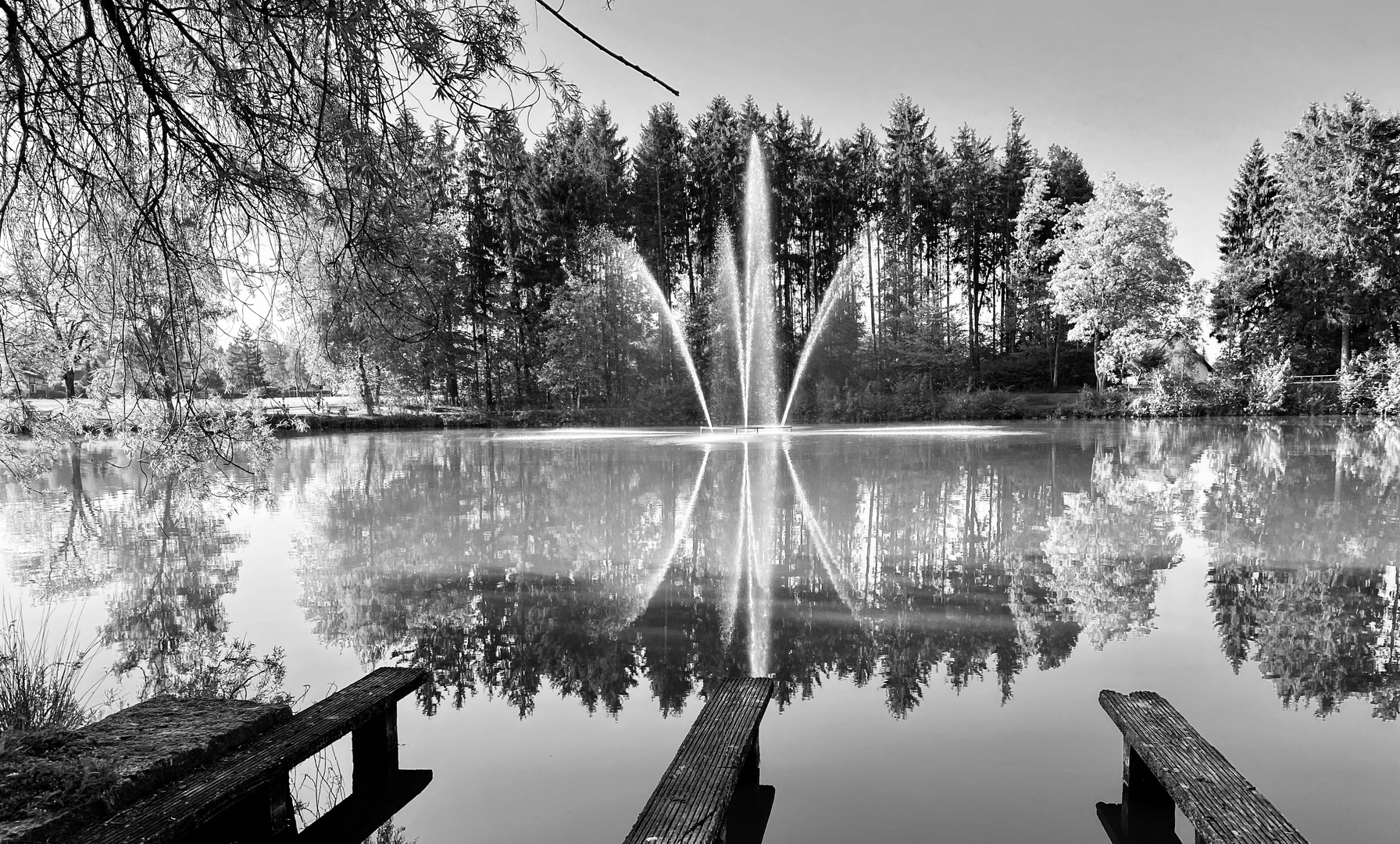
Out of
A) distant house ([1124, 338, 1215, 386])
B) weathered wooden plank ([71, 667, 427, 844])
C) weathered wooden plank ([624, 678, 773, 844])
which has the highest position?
distant house ([1124, 338, 1215, 386])

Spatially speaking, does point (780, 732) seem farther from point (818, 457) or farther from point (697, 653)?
point (818, 457)

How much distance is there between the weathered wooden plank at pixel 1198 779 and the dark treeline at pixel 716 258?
29.3 m

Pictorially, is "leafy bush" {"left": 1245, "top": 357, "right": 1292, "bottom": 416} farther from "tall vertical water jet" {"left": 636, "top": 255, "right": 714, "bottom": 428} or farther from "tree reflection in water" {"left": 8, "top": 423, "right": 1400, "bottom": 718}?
"tall vertical water jet" {"left": 636, "top": 255, "right": 714, "bottom": 428}

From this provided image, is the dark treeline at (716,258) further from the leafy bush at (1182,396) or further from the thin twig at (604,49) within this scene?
the thin twig at (604,49)

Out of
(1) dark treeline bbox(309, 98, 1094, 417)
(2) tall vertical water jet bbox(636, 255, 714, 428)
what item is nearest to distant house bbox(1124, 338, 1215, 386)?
(1) dark treeline bbox(309, 98, 1094, 417)

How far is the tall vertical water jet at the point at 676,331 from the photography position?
32.1m

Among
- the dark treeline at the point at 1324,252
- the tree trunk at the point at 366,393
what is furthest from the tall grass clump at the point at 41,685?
the dark treeline at the point at 1324,252

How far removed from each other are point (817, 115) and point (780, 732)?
124 feet

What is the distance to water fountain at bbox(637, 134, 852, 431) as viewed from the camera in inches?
1313

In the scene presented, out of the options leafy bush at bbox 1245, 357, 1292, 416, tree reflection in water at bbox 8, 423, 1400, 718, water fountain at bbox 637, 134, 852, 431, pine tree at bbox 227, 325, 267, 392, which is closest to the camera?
pine tree at bbox 227, 325, 267, 392

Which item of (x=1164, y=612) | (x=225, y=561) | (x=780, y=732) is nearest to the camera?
(x=780, y=732)

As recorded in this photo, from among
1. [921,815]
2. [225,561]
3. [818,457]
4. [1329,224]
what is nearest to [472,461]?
[818,457]

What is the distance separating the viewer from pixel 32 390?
24.7 feet

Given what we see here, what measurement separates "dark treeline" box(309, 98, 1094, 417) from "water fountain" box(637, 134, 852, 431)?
512 mm
